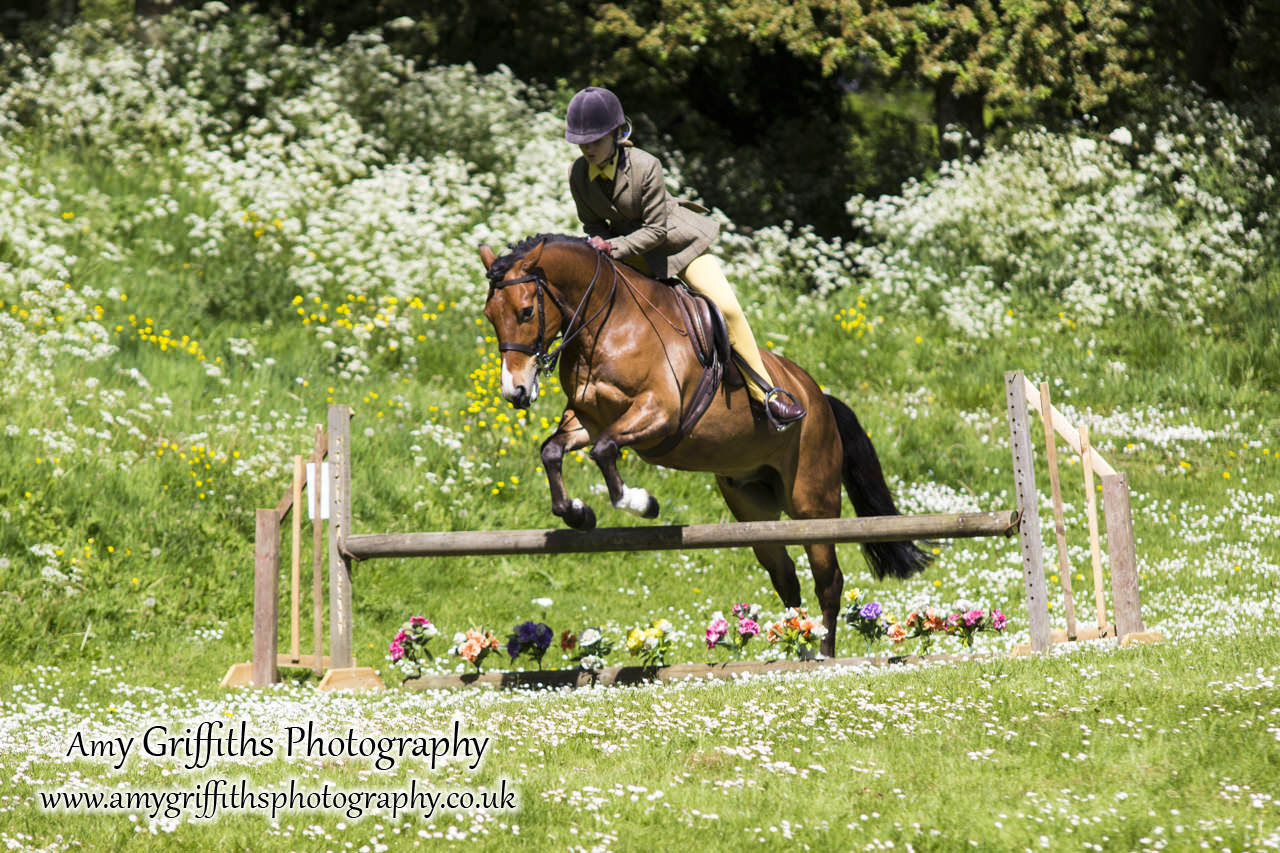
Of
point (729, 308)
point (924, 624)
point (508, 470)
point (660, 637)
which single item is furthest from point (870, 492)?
point (508, 470)

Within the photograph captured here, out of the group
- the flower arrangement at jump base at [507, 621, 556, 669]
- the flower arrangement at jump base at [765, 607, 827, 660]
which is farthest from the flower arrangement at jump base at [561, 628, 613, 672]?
the flower arrangement at jump base at [765, 607, 827, 660]

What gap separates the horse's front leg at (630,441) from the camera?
22.3 feet

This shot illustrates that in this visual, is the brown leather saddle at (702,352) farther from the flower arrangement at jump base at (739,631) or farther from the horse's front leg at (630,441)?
the flower arrangement at jump base at (739,631)

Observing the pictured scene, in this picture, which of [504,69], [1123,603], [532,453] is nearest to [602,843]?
[1123,603]

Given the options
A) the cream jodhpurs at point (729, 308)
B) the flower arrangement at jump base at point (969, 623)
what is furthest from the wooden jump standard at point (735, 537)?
the cream jodhpurs at point (729, 308)

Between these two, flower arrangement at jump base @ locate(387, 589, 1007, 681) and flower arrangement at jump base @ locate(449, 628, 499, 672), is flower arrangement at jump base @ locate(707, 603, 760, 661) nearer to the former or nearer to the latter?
flower arrangement at jump base @ locate(387, 589, 1007, 681)

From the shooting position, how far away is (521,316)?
6.66 meters

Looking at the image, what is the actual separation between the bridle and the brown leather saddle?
0.76m

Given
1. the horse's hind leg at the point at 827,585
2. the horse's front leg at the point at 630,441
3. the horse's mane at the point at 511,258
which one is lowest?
the horse's hind leg at the point at 827,585

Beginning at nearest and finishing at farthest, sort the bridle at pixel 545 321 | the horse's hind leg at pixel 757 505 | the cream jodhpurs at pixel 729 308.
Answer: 1. the bridle at pixel 545 321
2. the cream jodhpurs at pixel 729 308
3. the horse's hind leg at pixel 757 505

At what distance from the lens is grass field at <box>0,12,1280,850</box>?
5.29 meters

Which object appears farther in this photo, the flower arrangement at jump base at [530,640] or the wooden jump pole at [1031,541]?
the flower arrangement at jump base at [530,640]

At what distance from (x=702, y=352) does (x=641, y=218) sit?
80 centimetres

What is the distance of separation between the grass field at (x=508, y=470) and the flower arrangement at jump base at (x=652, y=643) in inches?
34.1
